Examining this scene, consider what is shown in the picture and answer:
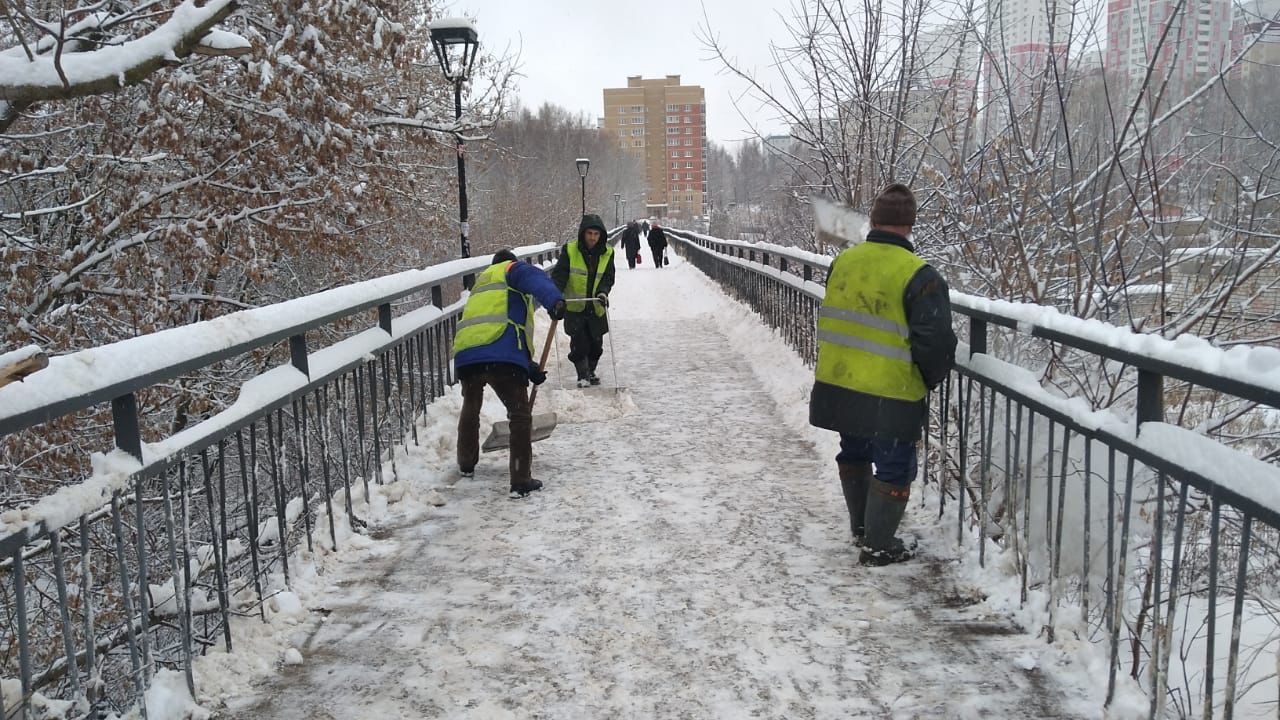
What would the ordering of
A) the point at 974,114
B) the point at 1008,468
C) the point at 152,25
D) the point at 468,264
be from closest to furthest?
the point at 1008,468 < the point at 974,114 < the point at 468,264 < the point at 152,25

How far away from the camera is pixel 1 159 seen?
30.1 feet

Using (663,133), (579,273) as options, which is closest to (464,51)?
(579,273)

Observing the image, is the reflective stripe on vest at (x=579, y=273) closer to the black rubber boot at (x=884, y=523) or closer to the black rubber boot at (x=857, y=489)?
the black rubber boot at (x=857, y=489)

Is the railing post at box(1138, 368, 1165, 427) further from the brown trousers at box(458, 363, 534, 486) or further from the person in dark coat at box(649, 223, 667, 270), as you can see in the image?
the person in dark coat at box(649, 223, 667, 270)

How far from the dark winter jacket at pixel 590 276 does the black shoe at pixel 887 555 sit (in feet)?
16.2

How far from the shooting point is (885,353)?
164 inches

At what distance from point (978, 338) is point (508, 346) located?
2818 millimetres

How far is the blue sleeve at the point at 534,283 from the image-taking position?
19.1ft

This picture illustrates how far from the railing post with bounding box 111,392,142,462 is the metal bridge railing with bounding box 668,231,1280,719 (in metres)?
2.95

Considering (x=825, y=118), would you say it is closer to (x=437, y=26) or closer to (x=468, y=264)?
(x=468, y=264)

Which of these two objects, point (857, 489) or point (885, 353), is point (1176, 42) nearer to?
point (885, 353)

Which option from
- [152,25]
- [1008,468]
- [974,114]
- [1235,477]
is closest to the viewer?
[1235,477]

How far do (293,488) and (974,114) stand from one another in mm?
5061

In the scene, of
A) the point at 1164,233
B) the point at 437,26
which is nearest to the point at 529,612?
the point at 1164,233
